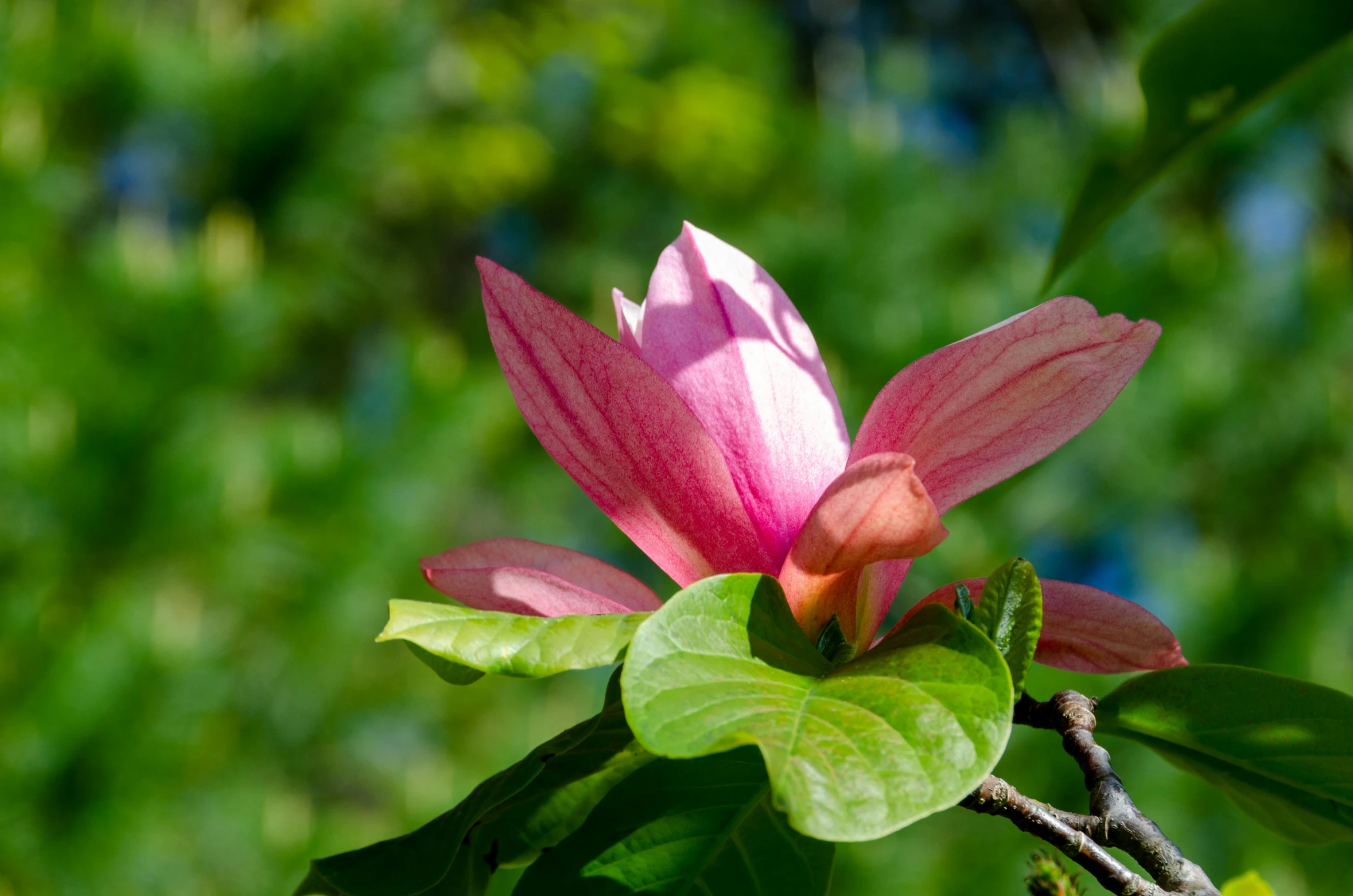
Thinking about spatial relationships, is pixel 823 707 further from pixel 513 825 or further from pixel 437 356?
pixel 437 356

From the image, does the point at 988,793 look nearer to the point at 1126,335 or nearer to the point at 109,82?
the point at 1126,335

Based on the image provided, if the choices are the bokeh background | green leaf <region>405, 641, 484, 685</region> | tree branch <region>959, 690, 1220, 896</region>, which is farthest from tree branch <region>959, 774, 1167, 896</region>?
the bokeh background

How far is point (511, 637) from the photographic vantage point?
8.1 inches

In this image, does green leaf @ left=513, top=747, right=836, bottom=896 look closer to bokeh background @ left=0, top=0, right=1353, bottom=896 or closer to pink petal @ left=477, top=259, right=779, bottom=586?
pink petal @ left=477, top=259, right=779, bottom=586

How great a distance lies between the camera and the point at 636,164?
4016 millimetres

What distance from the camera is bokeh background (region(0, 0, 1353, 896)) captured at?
6.63 feet

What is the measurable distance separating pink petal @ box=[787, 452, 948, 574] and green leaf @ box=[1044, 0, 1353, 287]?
0.48 feet

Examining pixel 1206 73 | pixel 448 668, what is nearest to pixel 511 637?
pixel 448 668

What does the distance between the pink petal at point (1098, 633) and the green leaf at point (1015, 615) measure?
0.02 meters

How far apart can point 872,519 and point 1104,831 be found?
0.08 metres

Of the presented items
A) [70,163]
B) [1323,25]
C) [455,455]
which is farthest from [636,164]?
[1323,25]

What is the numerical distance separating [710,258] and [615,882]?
16 centimetres

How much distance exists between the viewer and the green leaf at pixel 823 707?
17cm

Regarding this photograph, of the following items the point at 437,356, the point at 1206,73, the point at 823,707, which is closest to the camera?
the point at 823,707
